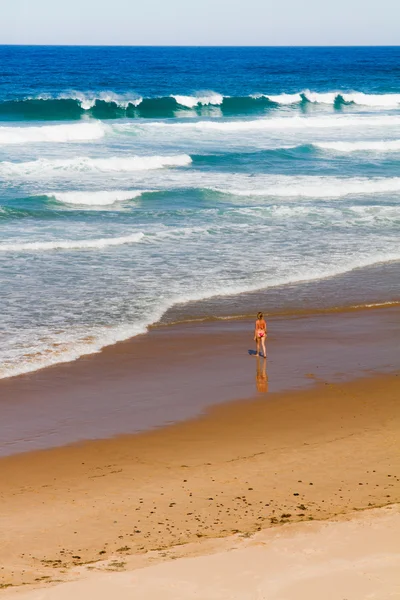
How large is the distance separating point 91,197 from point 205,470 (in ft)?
60.7

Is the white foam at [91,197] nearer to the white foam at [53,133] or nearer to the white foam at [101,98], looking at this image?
the white foam at [53,133]

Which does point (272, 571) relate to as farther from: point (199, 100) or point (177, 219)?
point (199, 100)

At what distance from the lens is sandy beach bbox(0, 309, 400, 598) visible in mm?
8562

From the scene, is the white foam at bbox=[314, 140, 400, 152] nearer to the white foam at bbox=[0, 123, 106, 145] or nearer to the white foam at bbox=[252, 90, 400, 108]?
the white foam at bbox=[0, 123, 106, 145]

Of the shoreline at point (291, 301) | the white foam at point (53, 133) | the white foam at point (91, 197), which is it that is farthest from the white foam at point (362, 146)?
the shoreline at point (291, 301)

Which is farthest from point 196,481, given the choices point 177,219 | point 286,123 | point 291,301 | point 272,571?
point 286,123

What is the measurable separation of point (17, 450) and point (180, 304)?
23.1 feet

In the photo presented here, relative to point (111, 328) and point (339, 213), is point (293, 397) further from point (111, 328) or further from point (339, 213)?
point (339, 213)

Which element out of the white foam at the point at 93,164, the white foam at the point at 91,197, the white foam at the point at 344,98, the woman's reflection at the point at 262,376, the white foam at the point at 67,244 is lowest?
the woman's reflection at the point at 262,376

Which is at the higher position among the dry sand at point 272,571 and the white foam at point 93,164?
the white foam at point 93,164

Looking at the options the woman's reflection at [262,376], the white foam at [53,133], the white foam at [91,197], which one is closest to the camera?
the woman's reflection at [262,376]

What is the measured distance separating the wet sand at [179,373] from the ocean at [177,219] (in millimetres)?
683

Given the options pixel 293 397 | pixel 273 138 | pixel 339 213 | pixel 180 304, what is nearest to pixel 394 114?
pixel 273 138

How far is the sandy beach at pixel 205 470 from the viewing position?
8.56 metres
